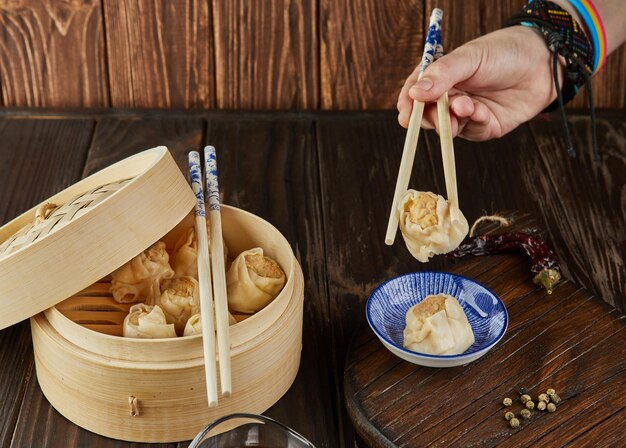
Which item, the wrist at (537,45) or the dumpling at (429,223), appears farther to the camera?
the wrist at (537,45)

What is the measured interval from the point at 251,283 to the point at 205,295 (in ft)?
0.50

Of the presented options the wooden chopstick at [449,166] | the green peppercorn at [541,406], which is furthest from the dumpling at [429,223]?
the green peppercorn at [541,406]

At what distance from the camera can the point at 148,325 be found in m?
1.41

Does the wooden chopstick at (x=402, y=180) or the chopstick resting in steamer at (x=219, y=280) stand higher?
the wooden chopstick at (x=402, y=180)

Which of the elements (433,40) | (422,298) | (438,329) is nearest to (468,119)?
(433,40)

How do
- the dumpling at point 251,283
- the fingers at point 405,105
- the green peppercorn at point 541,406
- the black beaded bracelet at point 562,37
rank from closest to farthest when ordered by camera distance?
the green peppercorn at point 541,406
the dumpling at point 251,283
the fingers at point 405,105
the black beaded bracelet at point 562,37

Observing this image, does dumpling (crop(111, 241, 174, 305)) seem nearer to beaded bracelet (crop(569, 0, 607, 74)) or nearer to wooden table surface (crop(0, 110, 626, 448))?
wooden table surface (crop(0, 110, 626, 448))

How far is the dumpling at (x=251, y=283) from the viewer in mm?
1526

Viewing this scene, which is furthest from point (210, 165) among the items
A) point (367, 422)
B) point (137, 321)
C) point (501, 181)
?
point (501, 181)

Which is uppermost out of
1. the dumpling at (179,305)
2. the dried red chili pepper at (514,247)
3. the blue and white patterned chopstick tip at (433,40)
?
the blue and white patterned chopstick tip at (433,40)

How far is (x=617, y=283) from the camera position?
6.13ft

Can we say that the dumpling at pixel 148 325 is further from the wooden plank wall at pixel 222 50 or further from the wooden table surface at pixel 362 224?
the wooden plank wall at pixel 222 50

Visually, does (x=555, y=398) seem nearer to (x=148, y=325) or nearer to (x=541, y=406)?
(x=541, y=406)

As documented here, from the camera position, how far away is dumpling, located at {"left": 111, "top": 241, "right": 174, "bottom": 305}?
151 cm
